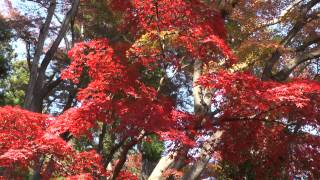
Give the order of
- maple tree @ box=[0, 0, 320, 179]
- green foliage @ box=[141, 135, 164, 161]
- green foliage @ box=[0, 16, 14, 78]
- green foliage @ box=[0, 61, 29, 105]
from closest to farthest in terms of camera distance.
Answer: maple tree @ box=[0, 0, 320, 179] → green foliage @ box=[0, 16, 14, 78] → green foliage @ box=[141, 135, 164, 161] → green foliage @ box=[0, 61, 29, 105]

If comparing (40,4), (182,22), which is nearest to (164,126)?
(182,22)

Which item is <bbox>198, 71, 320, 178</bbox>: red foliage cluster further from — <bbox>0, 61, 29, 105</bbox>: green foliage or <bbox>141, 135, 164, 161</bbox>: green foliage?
<bbox>0, 61, 29, 105</bbox>: green foliage

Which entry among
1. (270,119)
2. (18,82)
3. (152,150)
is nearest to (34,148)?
(270,119)

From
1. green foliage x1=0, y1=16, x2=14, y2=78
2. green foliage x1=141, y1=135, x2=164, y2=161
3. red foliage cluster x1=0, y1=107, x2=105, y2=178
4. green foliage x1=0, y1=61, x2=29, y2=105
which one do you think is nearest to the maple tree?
red foliage cluster x1=0, y1=107, x2=105, y2=178

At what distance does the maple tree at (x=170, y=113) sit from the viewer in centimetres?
616

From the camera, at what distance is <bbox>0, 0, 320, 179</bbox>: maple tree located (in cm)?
616

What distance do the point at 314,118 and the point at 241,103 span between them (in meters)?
1.14

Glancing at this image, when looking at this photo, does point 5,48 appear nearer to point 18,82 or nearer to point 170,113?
point 18,82

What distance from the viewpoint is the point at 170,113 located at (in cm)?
690

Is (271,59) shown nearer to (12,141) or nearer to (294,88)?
(294,88)

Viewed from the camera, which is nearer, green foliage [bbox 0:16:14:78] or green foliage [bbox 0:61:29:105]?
green foliage [bbox 0:16:14:78]

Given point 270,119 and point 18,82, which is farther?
point 18,82

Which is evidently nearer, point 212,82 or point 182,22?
point 212,82

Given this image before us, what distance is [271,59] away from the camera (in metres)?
8.99
